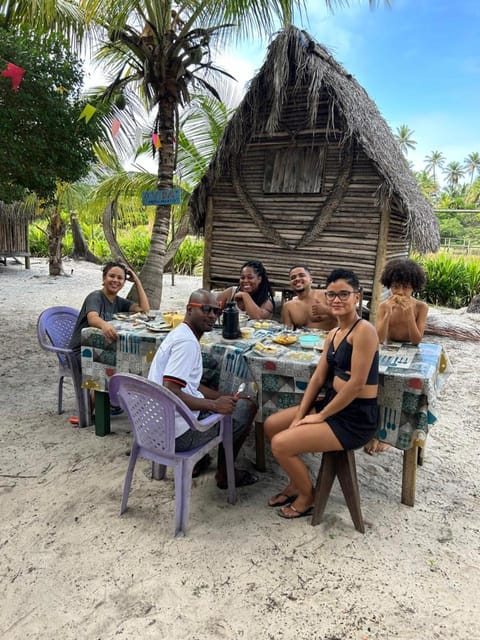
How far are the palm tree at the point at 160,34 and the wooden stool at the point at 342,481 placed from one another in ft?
19.1

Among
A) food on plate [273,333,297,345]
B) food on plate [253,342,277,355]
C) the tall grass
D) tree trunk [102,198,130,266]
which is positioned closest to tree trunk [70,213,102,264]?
the tall grass

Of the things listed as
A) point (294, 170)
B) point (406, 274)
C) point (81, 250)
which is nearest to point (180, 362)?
point (406, 274)

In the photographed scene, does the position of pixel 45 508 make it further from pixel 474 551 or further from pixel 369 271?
pixel 369 271

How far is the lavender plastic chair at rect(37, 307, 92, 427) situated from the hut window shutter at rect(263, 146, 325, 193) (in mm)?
4686

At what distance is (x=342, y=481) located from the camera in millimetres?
2711

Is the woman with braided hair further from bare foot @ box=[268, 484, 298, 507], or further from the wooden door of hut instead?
the wooden door of hut

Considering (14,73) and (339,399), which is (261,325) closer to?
(339,399)

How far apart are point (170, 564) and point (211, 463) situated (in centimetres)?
114

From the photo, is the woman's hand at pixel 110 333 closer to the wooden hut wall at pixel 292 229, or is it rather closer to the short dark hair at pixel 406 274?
the short dark hair at pixel 406 274

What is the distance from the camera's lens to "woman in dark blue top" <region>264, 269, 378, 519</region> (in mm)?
2553

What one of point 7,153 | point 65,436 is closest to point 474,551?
point 65,436

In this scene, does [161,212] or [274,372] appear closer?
[274,372]

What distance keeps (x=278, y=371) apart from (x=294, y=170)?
557 cm

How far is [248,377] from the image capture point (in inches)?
124
